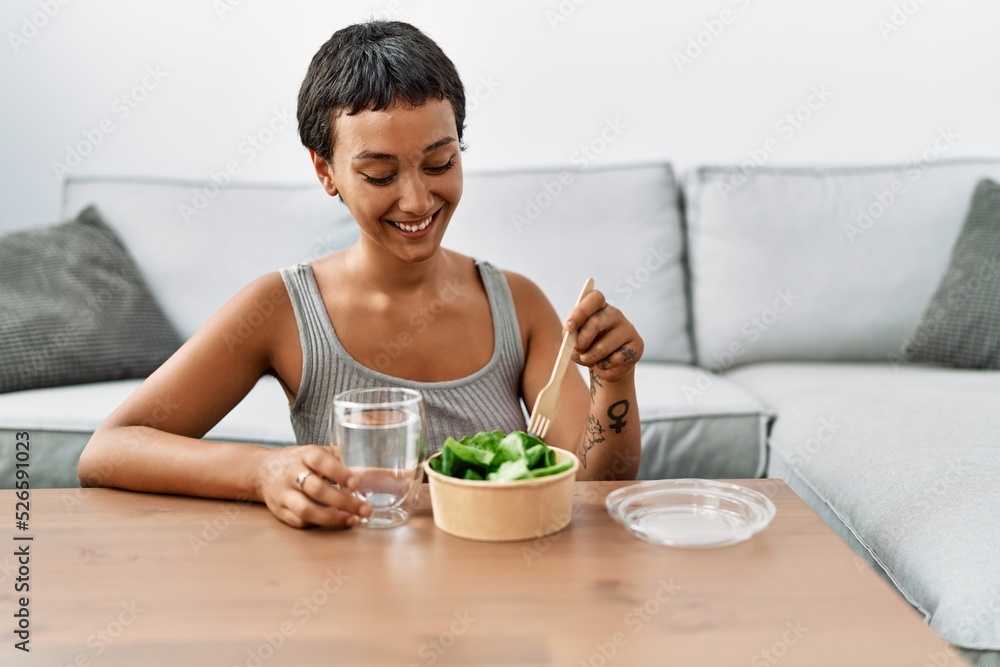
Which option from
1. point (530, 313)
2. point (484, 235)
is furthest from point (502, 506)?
point (484, 235)

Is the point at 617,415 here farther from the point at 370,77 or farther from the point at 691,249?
the point at 691,249

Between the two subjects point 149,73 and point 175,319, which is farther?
point 149,73

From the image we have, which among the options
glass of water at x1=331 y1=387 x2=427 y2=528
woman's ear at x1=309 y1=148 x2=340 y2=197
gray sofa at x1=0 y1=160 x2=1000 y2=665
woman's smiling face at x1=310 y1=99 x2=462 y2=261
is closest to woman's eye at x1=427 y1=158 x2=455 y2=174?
woman's smiling face at x1=310 y1=99 x2=462 y2=261

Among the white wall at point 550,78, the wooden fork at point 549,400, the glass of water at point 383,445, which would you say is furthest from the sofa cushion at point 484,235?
the glass of water at point 383,445

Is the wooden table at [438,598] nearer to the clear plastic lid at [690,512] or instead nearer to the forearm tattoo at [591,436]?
the clear plastic lid at [690,512]

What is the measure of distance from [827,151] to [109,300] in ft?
6.54

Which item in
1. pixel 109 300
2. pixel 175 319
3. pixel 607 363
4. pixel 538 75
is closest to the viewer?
pixel 607 363

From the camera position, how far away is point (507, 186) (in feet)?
8.15

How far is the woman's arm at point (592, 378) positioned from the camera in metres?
1.04

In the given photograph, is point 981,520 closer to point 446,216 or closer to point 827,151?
point 446,216

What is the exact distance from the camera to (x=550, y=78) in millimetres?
2754

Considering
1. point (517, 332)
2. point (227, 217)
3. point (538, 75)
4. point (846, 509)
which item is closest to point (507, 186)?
point (538, 75)

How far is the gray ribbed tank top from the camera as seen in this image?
1302 millimetres

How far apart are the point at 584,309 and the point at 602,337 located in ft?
0.18
